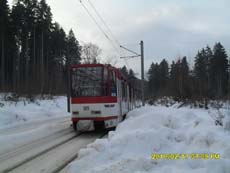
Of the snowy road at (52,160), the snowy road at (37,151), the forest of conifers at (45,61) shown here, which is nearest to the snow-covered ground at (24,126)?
the snowy road at (37,151)

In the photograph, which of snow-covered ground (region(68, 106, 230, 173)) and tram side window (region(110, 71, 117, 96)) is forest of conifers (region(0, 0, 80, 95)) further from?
snow-covered ground (region(68, 106, 230, 173))

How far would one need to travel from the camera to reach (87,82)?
1291cm

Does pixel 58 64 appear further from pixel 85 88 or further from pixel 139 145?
pixel 139 145

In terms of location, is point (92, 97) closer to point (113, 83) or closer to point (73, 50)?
point (113, 83)

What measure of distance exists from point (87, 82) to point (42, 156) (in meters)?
5.53

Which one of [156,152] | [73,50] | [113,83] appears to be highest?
[73,50]

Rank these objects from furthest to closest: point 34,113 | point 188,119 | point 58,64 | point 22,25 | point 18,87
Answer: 1. point 58,64
2. point 22,25
3. point 18,87
4. point 34,113
5. point 188,119

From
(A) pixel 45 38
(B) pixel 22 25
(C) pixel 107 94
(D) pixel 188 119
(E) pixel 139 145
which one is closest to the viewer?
(E) pixel 139 145

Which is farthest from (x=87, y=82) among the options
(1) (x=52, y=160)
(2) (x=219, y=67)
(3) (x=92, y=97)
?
(2) (x=219, y=67)

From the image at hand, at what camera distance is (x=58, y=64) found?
205ft

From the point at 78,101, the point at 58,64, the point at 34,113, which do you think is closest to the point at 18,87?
the point at 34,113

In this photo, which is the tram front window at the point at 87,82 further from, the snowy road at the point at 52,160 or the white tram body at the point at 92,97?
the snowy road at the point at 52,160

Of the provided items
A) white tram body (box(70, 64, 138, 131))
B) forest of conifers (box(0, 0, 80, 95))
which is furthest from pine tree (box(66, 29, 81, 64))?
white tram body (box(70, 64, 138, 131))

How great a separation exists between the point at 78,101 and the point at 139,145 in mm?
6596
